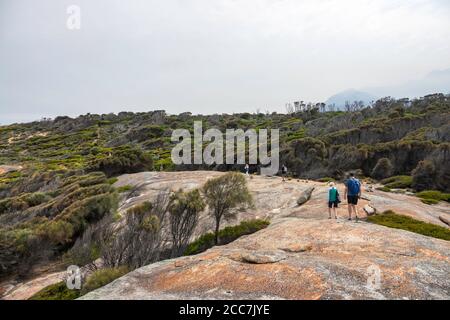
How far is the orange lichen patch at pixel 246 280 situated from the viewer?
30.1ft

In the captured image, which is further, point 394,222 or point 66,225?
point 66,225

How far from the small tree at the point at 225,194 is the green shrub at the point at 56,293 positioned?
9742 mm

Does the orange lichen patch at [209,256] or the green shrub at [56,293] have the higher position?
the orange lichen patch at [209,256]

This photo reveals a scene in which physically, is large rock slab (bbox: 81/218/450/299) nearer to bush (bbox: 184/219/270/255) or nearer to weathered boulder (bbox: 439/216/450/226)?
weathered boulder (bbox: 439/216/450/226)

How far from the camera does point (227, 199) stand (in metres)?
23.6

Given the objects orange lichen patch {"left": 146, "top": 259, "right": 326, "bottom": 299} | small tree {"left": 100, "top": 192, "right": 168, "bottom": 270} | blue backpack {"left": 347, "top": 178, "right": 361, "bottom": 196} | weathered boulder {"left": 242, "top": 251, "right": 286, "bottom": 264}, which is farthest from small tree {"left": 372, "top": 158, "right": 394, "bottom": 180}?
orange lichen patch {"left": 146, "top": 259, "right": 326, "bottom": 299}

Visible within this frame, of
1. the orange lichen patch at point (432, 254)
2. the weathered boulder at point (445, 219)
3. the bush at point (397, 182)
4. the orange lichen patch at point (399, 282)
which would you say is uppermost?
the orange lichen patch at point (399, 282)

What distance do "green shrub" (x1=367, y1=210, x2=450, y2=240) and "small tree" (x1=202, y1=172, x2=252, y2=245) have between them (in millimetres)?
8562

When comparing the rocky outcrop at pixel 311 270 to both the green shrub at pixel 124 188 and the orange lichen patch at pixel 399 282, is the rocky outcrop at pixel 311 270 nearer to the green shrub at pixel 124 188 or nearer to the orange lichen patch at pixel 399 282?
the orange lichen patch at pixel 399 282

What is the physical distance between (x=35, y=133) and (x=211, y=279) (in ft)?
463

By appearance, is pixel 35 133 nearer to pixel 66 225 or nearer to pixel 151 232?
pixel 66 225

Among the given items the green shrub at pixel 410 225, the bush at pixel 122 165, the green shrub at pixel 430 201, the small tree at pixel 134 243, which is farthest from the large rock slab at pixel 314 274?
the bush at pixel 122 165

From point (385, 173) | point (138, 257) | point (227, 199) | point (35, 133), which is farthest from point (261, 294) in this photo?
point (35, 133)

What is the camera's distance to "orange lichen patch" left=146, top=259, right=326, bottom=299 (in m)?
9.19
